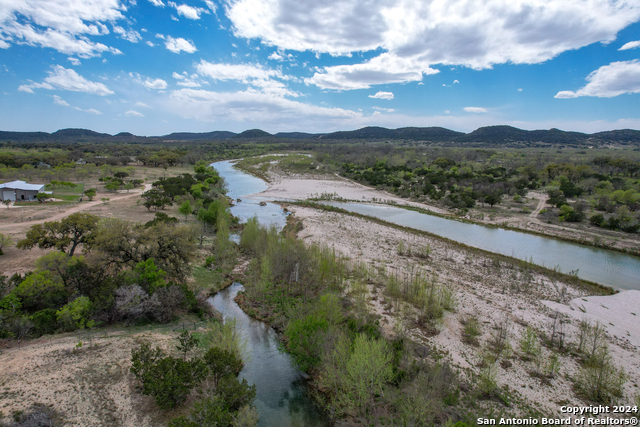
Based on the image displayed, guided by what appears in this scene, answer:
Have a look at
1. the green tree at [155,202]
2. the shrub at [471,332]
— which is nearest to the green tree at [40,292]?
the shrub at [471,332]

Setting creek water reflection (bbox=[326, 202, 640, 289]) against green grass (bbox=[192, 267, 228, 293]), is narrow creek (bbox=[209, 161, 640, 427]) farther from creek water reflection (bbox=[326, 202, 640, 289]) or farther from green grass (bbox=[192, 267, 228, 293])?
green grass (bbox=[192, 267, 228, 293])

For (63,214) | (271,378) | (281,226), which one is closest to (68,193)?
(63,214)

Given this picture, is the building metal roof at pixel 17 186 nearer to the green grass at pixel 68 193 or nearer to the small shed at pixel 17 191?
the small shed at pixel 17 191

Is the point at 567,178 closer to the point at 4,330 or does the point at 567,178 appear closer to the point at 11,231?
the point at 4,330

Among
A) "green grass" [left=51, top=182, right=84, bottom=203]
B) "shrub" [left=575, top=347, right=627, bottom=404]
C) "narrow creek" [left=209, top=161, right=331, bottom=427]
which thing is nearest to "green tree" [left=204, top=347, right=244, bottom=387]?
"narrow creek" [left=209, top=161, right=331, bottom=427]

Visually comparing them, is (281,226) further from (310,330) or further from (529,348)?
(529,348)

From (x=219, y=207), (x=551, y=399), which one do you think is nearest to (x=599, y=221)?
(x=551, y=399)
